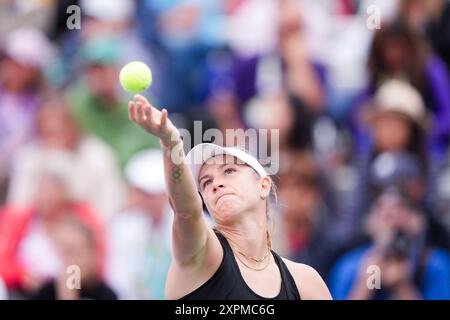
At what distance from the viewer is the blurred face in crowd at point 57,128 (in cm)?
947

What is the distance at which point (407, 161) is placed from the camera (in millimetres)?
8633

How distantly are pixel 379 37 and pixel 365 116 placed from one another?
2.43 ft

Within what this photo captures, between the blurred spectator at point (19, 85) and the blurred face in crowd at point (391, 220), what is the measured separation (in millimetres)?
3301

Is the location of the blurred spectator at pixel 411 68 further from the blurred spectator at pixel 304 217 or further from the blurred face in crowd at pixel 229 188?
the blurred face in crowd at pixel 229 188

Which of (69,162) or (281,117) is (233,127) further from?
(69,162)

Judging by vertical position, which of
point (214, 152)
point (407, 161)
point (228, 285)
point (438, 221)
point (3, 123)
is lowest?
point (228, 285)

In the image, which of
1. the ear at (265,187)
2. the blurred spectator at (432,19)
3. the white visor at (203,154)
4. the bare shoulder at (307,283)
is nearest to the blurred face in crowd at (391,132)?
the blurred spectator at (432,19)

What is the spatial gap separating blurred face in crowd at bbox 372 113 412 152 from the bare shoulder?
3811mm

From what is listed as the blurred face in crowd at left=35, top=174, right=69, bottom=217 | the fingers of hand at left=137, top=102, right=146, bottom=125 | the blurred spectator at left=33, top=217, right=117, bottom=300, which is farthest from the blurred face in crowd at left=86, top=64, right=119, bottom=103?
the fingers of hand at left=137, top=102, right=146, bottom=125

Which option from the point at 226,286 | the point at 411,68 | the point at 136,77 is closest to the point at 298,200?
the point at 411,68
